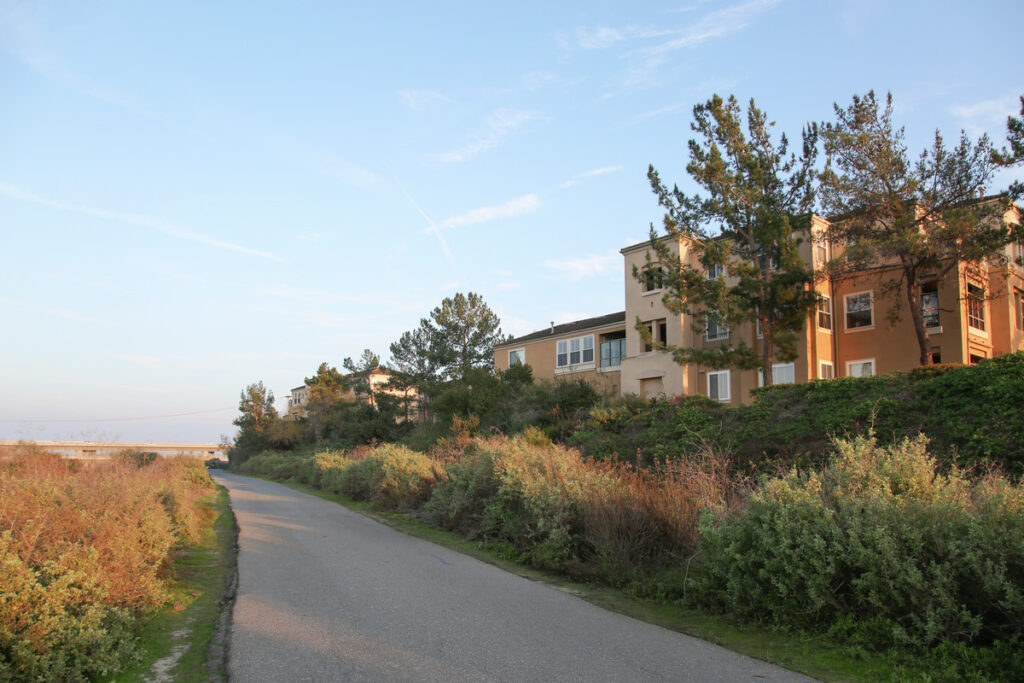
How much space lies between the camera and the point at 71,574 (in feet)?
19.5

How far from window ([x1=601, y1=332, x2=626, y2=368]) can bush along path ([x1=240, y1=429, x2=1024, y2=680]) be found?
28766 mm

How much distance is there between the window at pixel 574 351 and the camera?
1642 inches

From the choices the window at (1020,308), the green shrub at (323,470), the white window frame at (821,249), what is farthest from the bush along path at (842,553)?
the window at (1020,308)

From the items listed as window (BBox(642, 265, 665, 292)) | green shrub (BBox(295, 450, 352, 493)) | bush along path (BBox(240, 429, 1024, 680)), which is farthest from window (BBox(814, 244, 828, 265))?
bush along path (BBox(240, 429, 1024, 680))

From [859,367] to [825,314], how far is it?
9.07ft

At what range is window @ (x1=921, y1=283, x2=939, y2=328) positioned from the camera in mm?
27484

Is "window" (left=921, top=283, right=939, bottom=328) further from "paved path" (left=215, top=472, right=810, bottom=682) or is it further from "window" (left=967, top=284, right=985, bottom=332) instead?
"paved path" (left=215, top=472, right=810, bottom=682)

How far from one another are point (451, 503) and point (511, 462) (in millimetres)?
2216

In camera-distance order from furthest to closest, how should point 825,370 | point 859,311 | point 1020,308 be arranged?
point 859,311 → point 1020,308 → point 825,370

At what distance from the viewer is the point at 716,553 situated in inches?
297

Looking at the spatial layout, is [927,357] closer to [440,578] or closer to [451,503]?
[451,503]

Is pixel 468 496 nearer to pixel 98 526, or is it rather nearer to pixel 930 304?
pixel 98 526

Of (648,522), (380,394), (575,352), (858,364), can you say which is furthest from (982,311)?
(380,394)

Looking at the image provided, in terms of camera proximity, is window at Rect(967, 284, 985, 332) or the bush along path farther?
window at Rect(967, 284, 985, 332)
